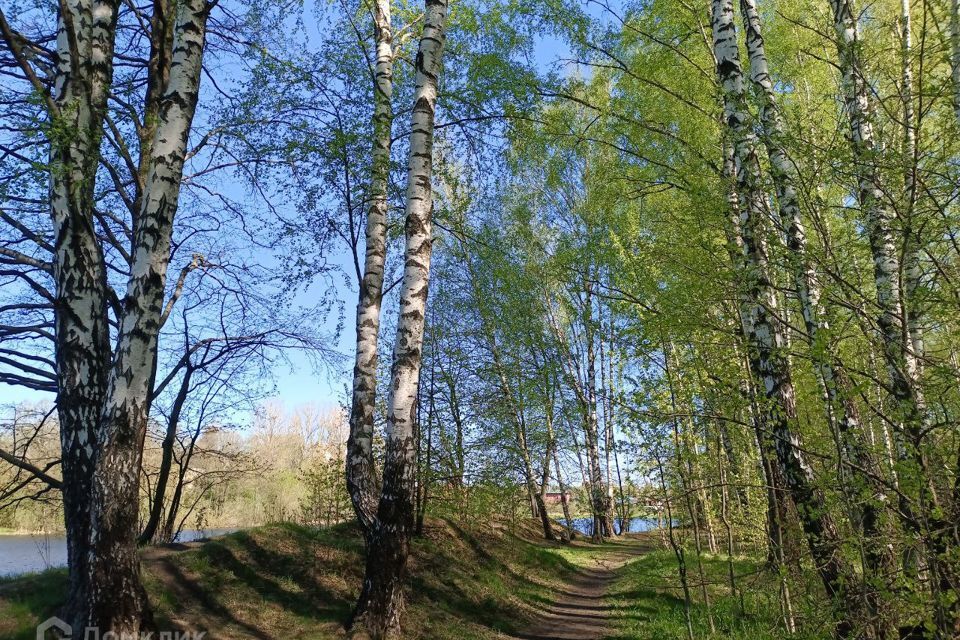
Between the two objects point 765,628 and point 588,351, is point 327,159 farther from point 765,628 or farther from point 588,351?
point 588,351

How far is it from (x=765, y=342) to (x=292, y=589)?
5847 millimetres

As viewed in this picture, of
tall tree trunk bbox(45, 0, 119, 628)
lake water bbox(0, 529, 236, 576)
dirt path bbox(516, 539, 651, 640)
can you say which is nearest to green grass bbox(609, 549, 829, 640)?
dirt path bbox(516, 539, 651, 640)

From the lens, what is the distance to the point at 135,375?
437cm

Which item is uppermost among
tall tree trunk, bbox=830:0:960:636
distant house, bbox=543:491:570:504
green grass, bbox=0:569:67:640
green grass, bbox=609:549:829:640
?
tall tree trunk, bbox=830:0:960:636

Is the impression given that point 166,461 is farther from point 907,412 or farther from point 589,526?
point 589,526

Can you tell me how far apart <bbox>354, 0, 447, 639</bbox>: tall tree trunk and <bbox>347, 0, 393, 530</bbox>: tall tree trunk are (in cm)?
79

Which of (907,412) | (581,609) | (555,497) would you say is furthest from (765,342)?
(555,497)

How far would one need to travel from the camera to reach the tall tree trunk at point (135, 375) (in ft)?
13.4

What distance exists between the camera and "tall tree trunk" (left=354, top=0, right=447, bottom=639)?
5.52 metres

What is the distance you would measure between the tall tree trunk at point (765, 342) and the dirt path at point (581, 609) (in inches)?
135

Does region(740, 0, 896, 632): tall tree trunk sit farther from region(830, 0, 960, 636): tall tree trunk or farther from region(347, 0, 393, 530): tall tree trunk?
region(347, 0, 393, 530): tall tree trunk

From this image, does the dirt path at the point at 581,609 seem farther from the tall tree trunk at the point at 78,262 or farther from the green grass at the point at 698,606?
the tall tree trunk at the point at 78,262

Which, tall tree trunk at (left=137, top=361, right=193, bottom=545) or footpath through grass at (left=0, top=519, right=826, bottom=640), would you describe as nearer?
footpath through grass at (left=0, top=519, right=826, bottom=640)

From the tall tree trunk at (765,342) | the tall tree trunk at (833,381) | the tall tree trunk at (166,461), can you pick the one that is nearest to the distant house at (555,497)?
the tall tree trunk at (166,461)
